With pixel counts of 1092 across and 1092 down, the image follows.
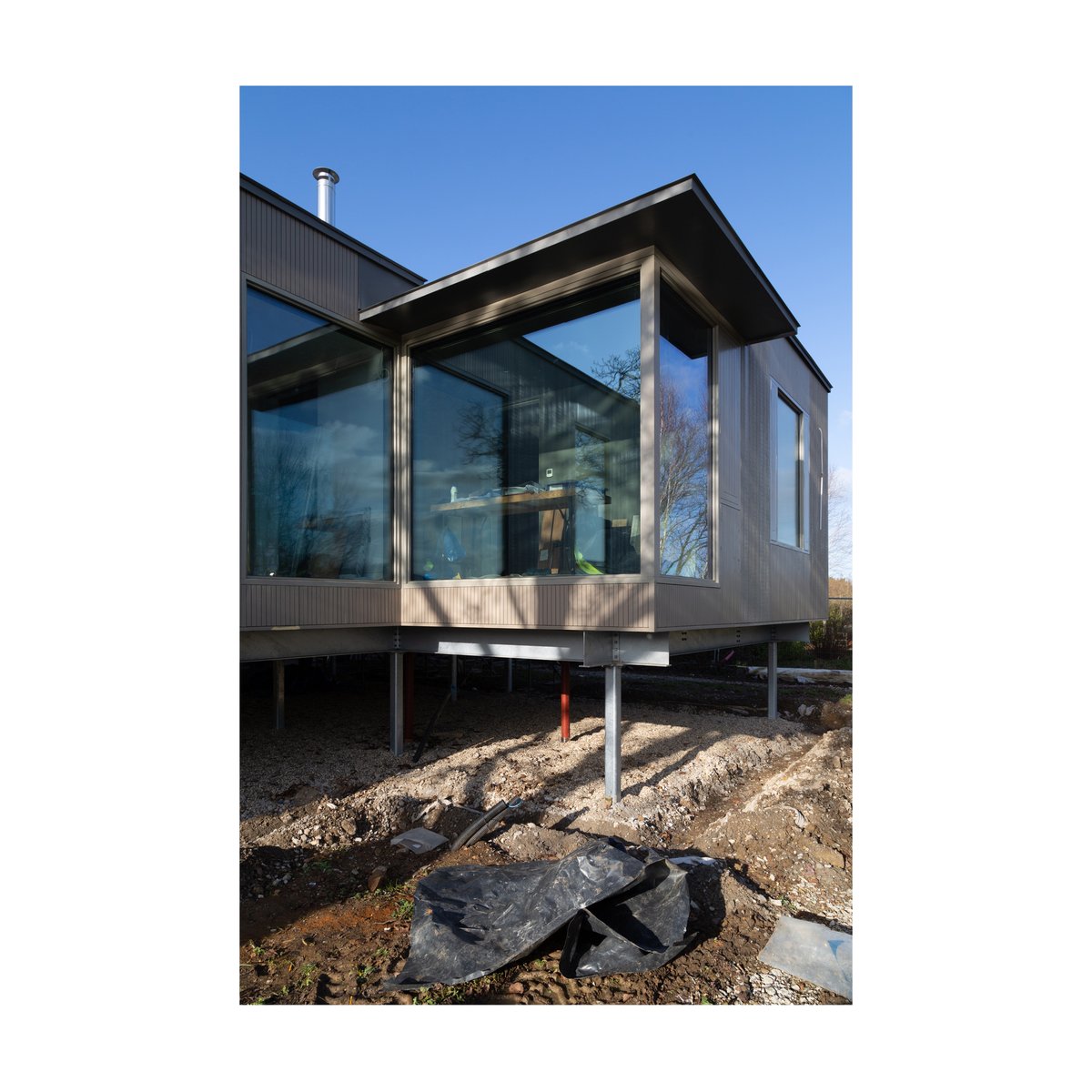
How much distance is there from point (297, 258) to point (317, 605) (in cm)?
273

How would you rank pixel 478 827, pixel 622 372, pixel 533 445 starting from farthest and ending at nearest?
pixel 533 445 → pixel 622 372 → pixel 478 827

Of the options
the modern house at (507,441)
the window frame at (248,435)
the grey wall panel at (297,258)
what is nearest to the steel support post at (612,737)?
the modern house at (507,441)

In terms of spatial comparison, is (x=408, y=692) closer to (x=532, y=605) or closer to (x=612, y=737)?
(x=532, y=605)

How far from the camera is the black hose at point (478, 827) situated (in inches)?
160

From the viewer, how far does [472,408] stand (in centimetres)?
560

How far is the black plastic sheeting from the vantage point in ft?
8.50

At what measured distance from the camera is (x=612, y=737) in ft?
16.3

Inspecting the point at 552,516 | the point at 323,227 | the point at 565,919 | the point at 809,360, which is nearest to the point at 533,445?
the point at 552,516

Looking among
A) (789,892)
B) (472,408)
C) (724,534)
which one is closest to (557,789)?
(789,892)

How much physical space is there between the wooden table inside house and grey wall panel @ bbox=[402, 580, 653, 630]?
0.62 feet

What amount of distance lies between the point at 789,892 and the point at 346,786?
3.38 meters

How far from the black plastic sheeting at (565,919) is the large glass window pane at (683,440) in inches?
89.2

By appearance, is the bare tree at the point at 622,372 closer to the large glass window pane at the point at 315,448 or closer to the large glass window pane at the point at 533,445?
the large glass window pane at the point at 533,445
